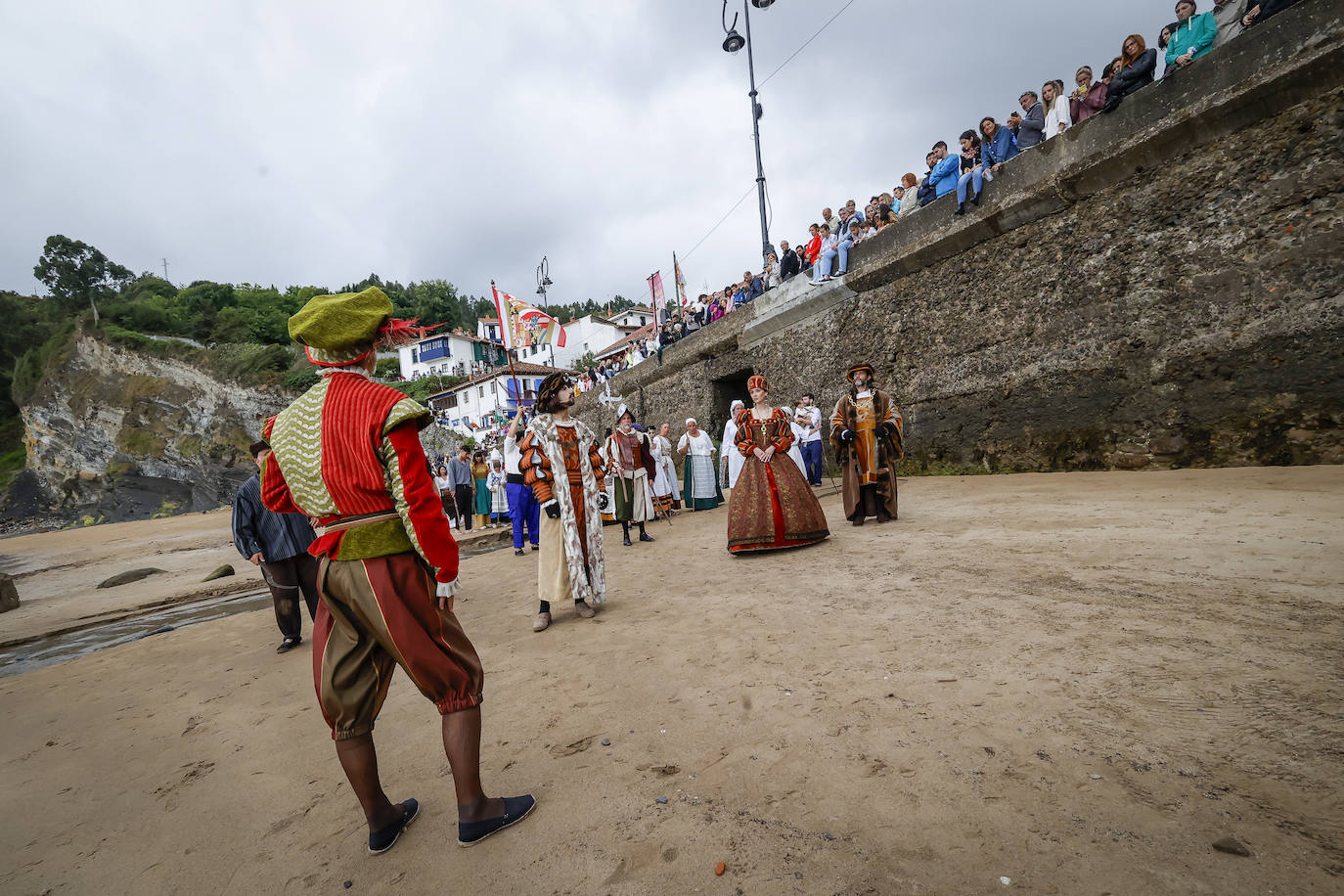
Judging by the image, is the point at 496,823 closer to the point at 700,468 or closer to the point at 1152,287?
the point at 1152,287

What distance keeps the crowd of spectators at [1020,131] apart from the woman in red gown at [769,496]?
589 cm

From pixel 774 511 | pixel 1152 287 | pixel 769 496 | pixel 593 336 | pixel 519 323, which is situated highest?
pixel 593 336

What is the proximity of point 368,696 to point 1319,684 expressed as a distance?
10.8 ft

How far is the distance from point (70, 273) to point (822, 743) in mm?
69309

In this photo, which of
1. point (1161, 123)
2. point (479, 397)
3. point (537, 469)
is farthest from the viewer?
point (479, 397)

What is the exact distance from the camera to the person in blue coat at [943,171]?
31.0ft

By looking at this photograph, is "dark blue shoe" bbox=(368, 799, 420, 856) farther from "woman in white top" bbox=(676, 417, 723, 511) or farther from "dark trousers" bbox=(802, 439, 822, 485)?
"dark trousers" bbox=(802, 439, 822, 485)

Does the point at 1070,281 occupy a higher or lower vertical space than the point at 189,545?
higher

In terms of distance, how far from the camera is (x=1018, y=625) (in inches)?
117

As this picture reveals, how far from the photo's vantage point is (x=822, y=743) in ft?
7.03

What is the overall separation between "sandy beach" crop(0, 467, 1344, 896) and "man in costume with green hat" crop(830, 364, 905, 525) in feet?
6.35

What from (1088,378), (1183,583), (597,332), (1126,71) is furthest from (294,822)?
(597,332)

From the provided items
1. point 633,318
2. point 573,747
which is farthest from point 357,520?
point 633,318

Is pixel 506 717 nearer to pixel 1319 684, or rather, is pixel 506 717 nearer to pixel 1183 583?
pixel 1319 684
